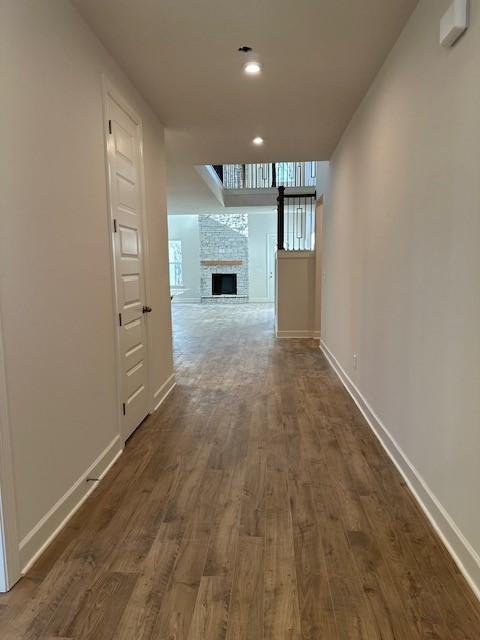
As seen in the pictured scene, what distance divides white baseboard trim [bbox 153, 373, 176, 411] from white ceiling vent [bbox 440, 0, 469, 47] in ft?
9.94

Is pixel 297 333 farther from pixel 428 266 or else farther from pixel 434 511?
pixel 434 511

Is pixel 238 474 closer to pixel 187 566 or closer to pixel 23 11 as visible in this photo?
pixel 187 566

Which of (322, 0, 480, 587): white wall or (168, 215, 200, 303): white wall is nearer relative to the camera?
(322, 0, 480, 587): white wall

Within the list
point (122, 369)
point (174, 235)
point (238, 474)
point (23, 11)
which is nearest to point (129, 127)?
point (23, 11)

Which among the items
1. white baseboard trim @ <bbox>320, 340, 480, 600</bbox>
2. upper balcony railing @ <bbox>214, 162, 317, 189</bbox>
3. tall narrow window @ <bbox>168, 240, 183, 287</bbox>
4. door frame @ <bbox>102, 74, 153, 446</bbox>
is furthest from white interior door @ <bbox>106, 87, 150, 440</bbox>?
tall narrow window @ <bbox>168, 240, 183, 287</bbox>

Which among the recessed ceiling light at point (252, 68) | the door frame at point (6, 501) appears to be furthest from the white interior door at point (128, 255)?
the door frame at point (6, 501)

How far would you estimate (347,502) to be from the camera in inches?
83.0

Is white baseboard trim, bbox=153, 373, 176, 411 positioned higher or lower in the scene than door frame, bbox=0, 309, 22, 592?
lower

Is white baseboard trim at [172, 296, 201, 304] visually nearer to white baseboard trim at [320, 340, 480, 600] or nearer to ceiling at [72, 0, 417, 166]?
ceiling at [72, 0, 417, 166]

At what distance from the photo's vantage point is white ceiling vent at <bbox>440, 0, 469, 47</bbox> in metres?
1.59

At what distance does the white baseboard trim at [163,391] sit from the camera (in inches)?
140

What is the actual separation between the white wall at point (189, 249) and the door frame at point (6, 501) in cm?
1239

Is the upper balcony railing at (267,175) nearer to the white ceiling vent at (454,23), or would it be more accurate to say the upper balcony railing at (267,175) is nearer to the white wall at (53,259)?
the white wall at (53,259)

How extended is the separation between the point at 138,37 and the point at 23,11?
90cm
